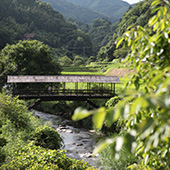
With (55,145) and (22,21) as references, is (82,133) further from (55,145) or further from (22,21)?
(22,21)

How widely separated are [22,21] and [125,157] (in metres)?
86.6

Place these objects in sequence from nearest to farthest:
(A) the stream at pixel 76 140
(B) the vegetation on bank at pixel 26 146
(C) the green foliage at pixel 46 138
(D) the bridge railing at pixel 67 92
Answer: (B) the vegetation on bank at pixel 26 146 < (C) the green foliage at pixel 46 138 < (A) the stream at pixel 76 140 < (D) the bridge railing at pixel 67 92

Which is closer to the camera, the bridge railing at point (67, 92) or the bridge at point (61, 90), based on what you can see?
the bridge at point (61, 90)

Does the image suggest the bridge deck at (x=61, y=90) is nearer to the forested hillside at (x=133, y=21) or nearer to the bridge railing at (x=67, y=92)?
the bridge railing at (x=67, y=92)

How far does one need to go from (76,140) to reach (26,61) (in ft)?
47.0

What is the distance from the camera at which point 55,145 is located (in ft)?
42.6

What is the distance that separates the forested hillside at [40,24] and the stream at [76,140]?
55486 mm

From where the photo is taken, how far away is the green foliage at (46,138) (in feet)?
40.4

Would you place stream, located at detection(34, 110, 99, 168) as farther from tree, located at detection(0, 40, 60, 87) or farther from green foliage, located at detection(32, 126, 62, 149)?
tree, located at detection(0, 40, 60, 87)

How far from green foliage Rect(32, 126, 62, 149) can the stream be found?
1.79 meters

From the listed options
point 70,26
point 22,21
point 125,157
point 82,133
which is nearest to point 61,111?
point 82,133

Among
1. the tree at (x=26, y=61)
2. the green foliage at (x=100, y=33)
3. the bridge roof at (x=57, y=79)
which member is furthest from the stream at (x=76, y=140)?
the green foliage at (x=100, y=33)

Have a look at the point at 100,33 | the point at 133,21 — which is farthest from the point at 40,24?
the point at 100,33

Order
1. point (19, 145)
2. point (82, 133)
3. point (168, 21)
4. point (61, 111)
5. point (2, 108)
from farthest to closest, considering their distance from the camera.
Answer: point (61, 111) → point (82, 133) → point (2, 108) → point (19, 145) → point (168, 21)
